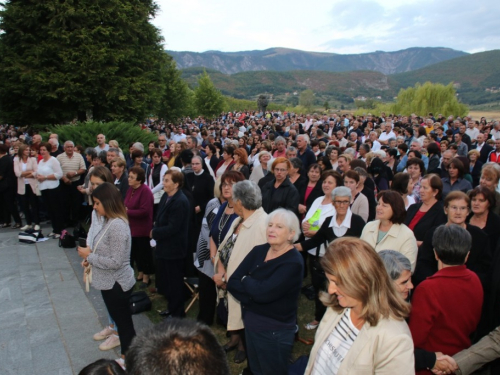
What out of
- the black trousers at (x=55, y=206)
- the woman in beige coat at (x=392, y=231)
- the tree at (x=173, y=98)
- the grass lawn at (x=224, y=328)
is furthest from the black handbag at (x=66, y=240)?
the tree at (x=173, y=98)

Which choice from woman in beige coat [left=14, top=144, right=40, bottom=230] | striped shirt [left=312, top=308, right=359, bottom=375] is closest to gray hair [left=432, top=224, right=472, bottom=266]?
striped shirt [left=312, top=308, right=359, bottom=375]

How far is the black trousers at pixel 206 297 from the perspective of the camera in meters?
4.87

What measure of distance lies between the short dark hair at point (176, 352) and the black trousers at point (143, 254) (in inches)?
189

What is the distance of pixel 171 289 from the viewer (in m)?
5.01

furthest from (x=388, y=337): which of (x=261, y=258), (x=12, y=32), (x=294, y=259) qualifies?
(x=12, y=32)

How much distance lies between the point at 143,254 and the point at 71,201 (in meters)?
3.55

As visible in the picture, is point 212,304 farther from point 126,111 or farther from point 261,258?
point 126,111

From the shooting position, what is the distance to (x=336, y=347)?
88.0 inches

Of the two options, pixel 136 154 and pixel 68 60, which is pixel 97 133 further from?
pixel 68 60

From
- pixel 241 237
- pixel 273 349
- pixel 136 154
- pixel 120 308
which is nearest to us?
pixel 273 349

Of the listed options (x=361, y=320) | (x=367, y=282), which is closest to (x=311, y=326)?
(x=361, y=320)

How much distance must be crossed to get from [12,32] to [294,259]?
71.0 feet

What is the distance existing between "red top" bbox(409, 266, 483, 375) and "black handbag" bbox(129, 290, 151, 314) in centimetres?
377

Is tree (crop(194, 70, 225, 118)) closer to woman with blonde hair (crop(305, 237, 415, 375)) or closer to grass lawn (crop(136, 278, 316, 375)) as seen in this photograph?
grass lawn (crop(136, 278, 316, 375))
